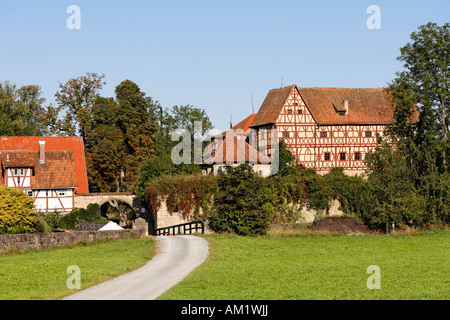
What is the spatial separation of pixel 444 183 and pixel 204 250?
16.0 m

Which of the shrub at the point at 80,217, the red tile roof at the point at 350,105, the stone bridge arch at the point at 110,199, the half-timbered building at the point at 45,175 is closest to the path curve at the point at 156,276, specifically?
the shrub at the point at 80,217

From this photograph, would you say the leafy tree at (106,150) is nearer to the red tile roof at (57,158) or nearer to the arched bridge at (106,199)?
the red tile roof at (57,158)

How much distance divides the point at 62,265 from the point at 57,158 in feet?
113

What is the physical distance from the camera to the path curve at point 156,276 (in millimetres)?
14023

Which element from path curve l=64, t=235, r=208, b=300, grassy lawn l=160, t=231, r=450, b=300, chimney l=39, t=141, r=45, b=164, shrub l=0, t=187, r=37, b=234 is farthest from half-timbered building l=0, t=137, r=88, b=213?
path curve l=64, t=235, r=208, b=300

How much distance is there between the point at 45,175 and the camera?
51000mm

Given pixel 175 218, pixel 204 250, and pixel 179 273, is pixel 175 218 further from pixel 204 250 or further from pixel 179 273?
pixel 179 273

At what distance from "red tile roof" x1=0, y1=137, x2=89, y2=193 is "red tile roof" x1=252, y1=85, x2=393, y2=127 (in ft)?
52.6

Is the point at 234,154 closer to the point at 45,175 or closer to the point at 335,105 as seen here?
the point at 335,105

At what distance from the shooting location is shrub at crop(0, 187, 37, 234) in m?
30.4

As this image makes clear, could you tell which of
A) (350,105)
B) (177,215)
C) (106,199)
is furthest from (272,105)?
(177,215)

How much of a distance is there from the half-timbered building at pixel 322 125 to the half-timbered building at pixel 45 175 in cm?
1678
